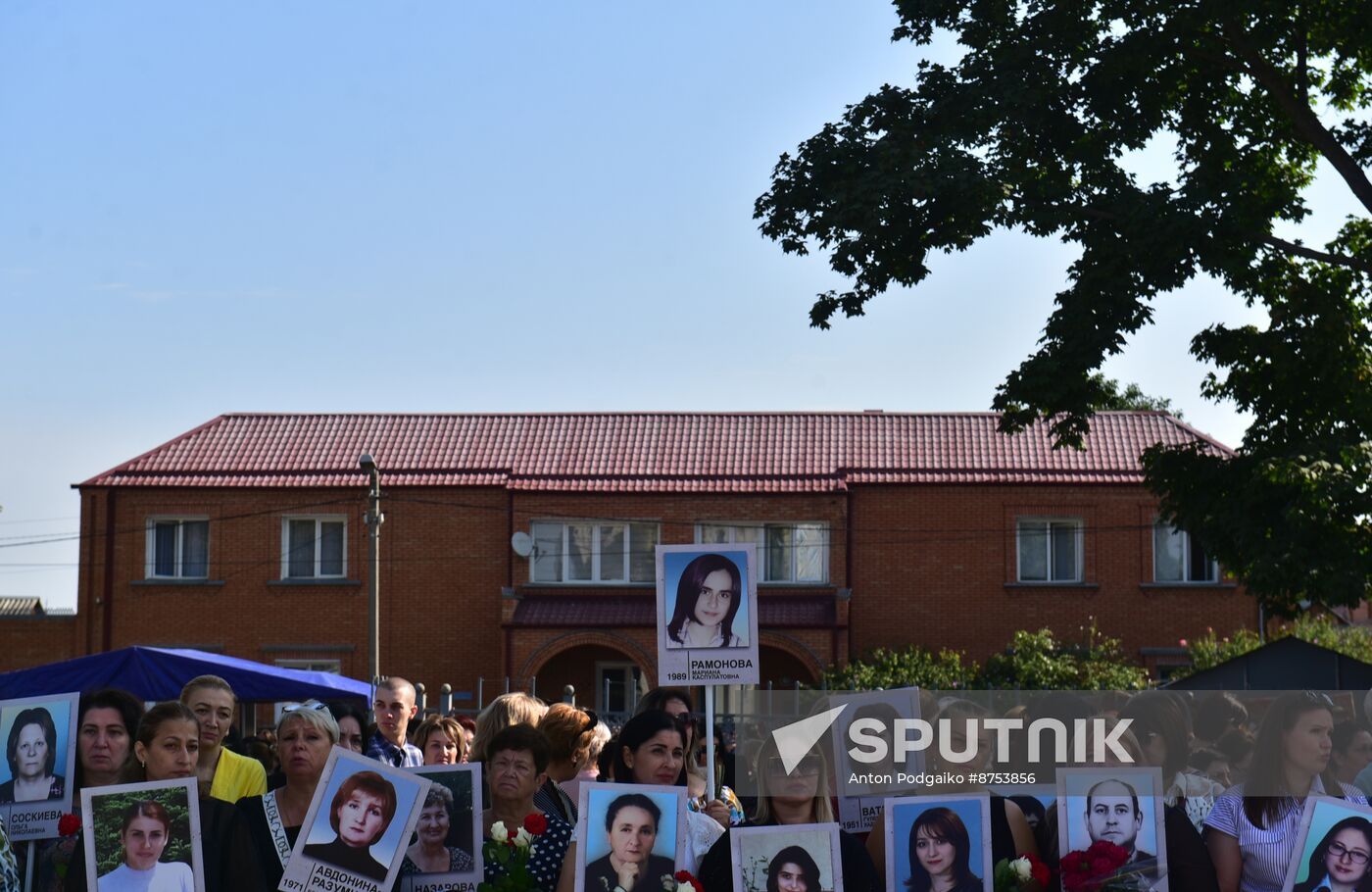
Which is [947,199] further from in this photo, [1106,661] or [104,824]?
[1106,661]

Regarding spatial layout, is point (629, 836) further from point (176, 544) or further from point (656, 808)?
point (176, 544)

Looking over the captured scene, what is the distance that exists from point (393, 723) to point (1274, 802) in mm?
6311

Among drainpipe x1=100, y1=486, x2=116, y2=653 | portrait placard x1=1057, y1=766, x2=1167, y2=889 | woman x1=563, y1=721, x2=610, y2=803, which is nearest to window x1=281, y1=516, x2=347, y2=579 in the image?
drainpipe x1=100, y1=486, x2=116, y2=653

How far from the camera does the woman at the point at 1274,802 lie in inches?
275

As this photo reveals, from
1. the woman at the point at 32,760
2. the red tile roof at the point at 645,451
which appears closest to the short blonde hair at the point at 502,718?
the woman at the point at 32,760

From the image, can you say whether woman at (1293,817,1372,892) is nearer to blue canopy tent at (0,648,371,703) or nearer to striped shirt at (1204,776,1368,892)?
striped shirt at (1204,776,1368,892)

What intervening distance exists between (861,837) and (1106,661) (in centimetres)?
2870

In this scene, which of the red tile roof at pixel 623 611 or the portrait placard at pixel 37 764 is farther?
the red tile roof at pixel 623 611

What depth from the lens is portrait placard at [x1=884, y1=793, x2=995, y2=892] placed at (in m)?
6.84

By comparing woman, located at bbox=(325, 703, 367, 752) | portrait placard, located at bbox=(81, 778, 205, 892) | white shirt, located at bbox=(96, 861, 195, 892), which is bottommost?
white shirt, located at bbox=(96, 861, 195, 892)

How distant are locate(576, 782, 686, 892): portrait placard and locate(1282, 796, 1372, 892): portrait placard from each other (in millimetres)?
2436

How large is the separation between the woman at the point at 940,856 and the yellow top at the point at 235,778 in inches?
133

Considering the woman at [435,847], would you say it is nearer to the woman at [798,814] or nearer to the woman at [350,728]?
the woman at [798,814]

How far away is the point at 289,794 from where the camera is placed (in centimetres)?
757
